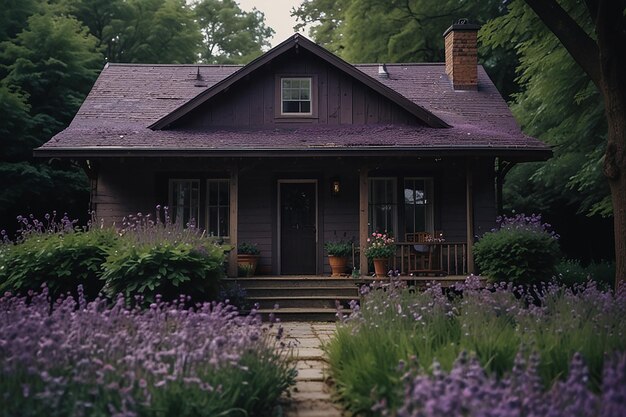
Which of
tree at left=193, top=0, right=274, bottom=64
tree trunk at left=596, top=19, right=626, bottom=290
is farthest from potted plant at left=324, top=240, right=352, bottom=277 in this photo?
tree at left=193, top=0, right=274, bottom=64

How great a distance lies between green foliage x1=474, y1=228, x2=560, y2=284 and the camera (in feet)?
34.7

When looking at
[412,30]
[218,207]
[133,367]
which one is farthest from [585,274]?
[412,30]

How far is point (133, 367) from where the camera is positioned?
160 inches

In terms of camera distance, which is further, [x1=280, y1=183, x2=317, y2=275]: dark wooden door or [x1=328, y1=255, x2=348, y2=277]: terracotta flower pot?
[x1=280, y1=183, x2=317, y2=275]: dark wooden door

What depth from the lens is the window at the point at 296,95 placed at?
13484 millimetres

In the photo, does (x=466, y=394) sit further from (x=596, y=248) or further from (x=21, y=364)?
(x=596, y=248)

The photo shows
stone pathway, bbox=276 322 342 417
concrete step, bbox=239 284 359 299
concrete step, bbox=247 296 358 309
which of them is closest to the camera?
stone pathway, bbox=276 322 342 417

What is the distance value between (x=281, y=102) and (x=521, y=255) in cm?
597

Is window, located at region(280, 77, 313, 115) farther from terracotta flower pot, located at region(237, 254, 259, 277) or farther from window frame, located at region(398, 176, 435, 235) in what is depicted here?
terracotta flower pot, located at region(237, 254, 259, 277)

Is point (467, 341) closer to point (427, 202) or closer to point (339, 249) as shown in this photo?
point (339, 249)

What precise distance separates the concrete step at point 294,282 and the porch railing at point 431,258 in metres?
1.15

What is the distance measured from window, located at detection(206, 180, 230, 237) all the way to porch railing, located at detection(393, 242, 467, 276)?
149 inches

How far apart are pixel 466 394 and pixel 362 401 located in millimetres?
1499

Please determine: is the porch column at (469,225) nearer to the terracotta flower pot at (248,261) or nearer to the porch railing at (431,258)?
the porch railing at (431,258)
